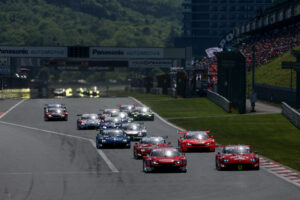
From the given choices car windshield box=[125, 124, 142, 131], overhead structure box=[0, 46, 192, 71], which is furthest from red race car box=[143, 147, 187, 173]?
overhead structure box=[0, 46, 192, 71]

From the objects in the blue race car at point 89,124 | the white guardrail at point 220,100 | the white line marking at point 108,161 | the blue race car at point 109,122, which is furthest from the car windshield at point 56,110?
the white line marking at point 108,161

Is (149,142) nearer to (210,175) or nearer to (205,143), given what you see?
(205,143)

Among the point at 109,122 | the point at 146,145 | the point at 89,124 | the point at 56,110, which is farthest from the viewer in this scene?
the point at 56,110

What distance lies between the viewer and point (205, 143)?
39.8 m

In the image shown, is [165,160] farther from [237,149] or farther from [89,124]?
[89,124]

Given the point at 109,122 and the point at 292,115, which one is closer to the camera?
the point at 109,122

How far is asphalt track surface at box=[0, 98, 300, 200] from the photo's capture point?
2369 cm

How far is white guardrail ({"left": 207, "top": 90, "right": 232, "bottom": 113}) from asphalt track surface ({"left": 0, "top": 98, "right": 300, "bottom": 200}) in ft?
97.7

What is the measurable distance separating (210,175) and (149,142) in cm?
745

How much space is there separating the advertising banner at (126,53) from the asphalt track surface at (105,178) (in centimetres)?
6367

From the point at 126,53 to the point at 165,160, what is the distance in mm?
83996

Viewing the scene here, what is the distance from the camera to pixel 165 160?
29.8 metres

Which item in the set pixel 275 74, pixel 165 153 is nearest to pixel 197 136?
pixel 165 153

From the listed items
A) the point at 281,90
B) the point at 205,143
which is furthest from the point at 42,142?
the point at 281,90
